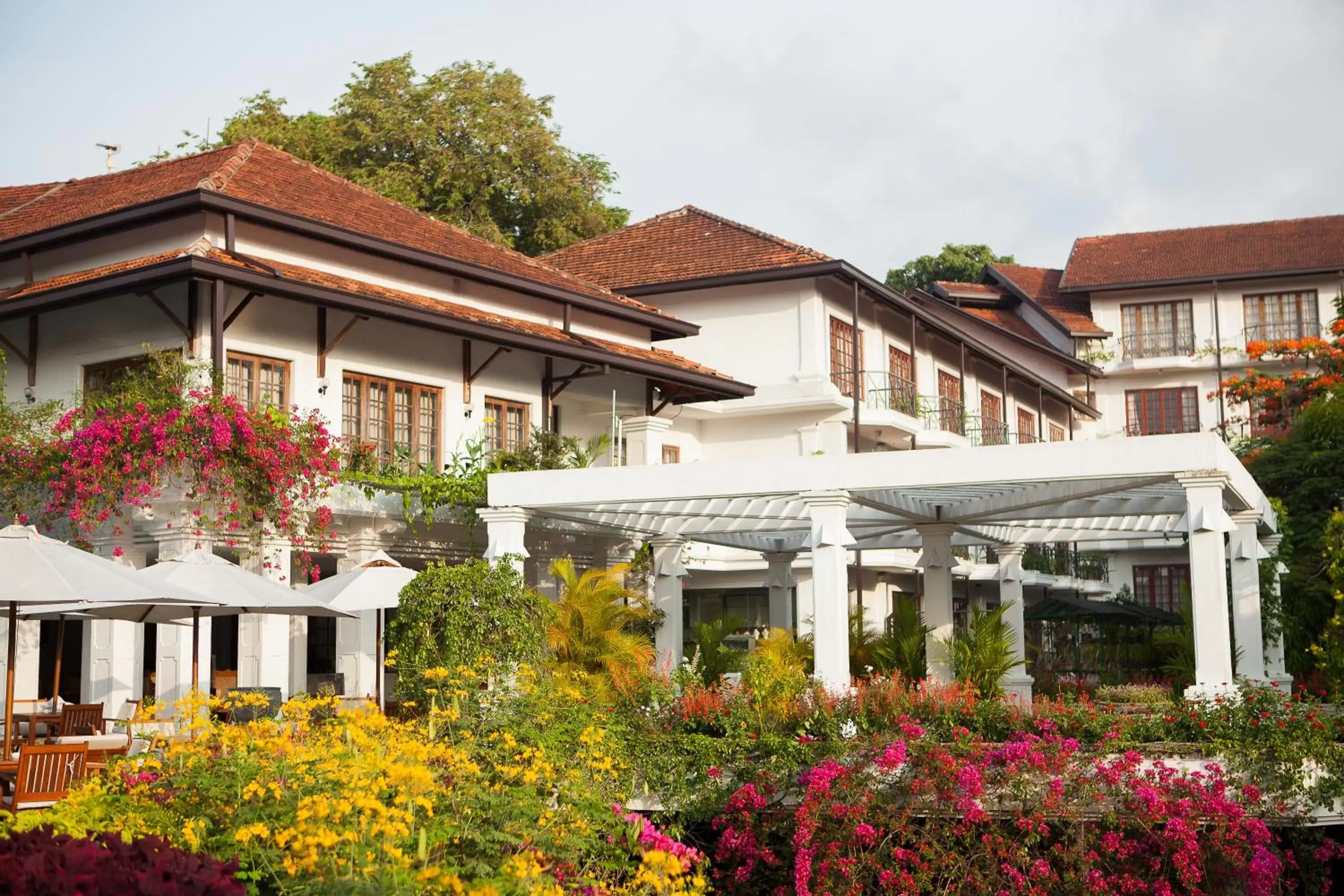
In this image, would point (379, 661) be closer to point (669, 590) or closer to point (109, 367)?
point (669, 590)

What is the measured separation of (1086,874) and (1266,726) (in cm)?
253

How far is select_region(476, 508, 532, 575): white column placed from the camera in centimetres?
1902

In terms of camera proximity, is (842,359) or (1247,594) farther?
(842,359)

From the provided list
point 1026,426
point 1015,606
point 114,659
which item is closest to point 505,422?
point 114,659

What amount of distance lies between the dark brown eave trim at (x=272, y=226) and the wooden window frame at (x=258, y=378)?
76.8 inches

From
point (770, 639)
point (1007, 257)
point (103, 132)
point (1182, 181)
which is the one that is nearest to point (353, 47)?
point (103, 132)

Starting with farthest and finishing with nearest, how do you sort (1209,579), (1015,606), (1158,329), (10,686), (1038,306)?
(1038,306)
(1158,329)
(1015,606)
(1209,579)
(10,686)

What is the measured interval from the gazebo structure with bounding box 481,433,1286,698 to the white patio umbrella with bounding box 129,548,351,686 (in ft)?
8.66

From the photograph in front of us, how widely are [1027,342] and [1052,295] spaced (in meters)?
8.01

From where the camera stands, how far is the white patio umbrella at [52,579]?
1316cm

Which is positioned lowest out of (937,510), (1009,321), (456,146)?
(937,510)

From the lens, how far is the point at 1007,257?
65.1m

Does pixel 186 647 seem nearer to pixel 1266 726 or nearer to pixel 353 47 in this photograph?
pixel 1266 726

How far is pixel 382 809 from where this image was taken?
26.0 ft
